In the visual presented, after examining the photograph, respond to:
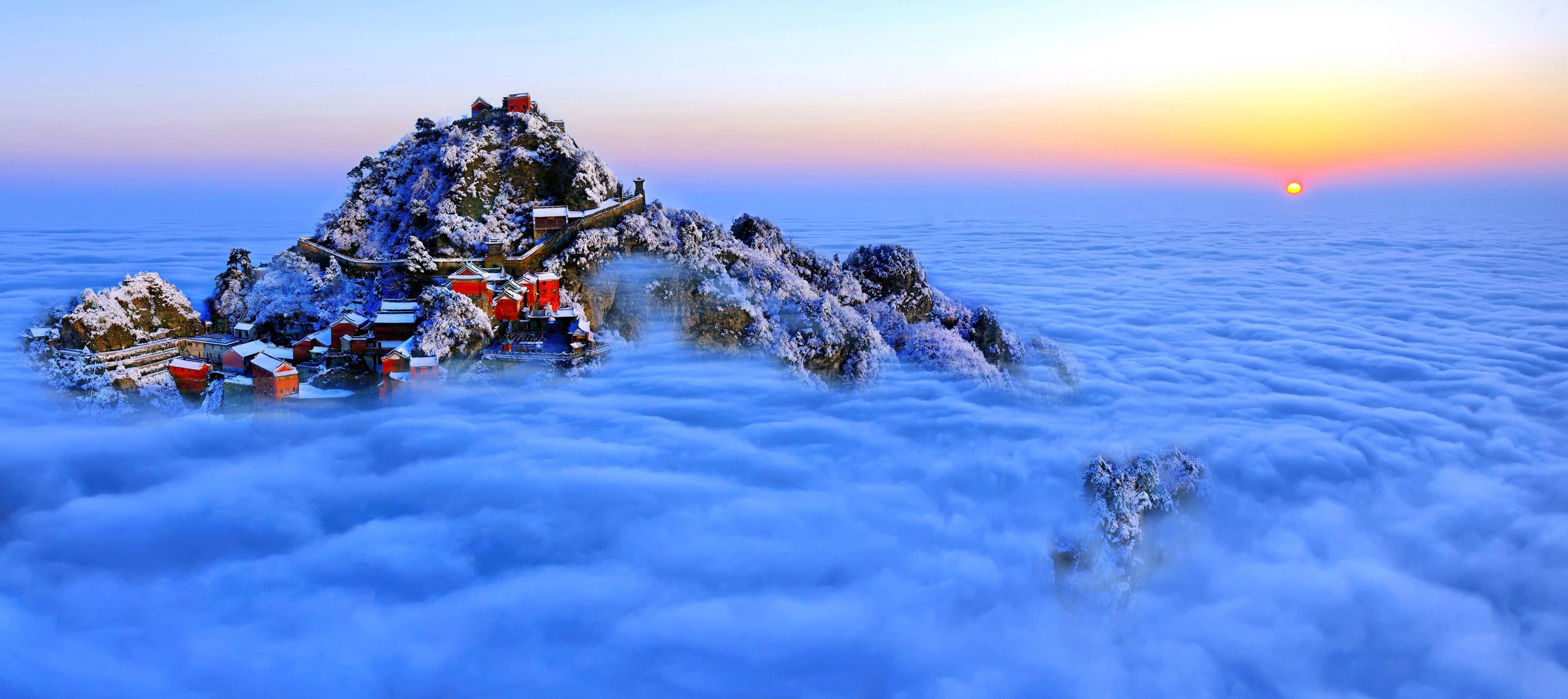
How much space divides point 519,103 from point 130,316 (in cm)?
2114

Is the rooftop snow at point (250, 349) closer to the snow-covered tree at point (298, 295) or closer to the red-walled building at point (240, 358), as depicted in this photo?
the red-walled building at point (240, 358)

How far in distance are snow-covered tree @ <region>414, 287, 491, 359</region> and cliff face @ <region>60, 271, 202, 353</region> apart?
1215 centimetres

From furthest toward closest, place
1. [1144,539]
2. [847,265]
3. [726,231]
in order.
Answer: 1. [847,265]
2. [726,231]
3. [1144,539]

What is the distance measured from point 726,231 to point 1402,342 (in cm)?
6289

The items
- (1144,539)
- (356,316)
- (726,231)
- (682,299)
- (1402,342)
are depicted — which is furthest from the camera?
(1402,342)

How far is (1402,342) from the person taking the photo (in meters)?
68.1

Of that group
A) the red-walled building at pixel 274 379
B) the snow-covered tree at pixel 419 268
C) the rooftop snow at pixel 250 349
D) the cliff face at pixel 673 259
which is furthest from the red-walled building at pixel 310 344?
the snow-covered tree at pixel 419 268

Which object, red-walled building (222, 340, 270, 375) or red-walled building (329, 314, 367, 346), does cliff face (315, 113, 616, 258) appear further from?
red-walled building (222, 340, 270, 375)

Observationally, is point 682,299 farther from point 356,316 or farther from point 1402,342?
point 1402,342

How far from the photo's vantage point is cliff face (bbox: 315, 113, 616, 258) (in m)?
39.2

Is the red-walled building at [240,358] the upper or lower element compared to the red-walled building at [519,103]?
lower

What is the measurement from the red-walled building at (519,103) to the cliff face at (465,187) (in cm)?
71

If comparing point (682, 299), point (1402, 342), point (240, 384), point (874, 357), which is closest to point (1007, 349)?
point (874, 357)

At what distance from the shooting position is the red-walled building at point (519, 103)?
44000 mm
